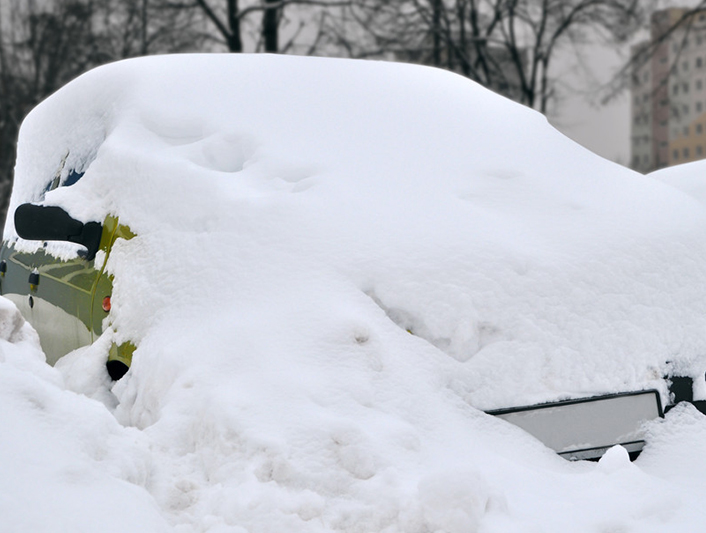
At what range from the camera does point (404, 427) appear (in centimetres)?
244

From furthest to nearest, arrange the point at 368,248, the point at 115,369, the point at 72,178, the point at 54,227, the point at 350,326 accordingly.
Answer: the point at 72,178 < the point at 54,227 < the point at 115,369 < the point at 368,248 < the point at 350,326

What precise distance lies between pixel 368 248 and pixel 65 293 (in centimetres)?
158

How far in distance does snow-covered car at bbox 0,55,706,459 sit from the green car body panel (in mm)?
15

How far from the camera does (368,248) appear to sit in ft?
9.14

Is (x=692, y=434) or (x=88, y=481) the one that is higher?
(x=88, y=481)

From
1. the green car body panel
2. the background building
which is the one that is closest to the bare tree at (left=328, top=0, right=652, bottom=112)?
the background building

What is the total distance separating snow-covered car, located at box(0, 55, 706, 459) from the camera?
2652 mm

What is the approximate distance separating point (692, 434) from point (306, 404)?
1380 mm

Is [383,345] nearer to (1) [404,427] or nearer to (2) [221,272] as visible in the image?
(1) [404,427]

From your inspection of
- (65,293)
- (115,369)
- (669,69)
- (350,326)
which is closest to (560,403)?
(350,326)

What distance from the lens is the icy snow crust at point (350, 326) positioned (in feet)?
7.32

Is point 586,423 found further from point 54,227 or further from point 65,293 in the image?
point 65,293

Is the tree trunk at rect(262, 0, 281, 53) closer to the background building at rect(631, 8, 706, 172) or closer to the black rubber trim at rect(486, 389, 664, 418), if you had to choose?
the background building at rect(631, 8, 706, 172)

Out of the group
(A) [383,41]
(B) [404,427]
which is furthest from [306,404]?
(A) [383,41]
